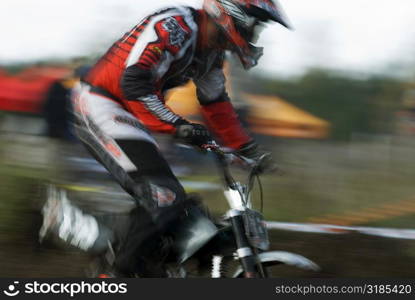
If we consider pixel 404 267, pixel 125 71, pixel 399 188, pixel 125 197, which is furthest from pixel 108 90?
pixel 399 188

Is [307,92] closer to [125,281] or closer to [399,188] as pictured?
[399,188]

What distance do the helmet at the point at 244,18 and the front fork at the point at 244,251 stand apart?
0.97m

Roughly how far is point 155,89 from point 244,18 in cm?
64

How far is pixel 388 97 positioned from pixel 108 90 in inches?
217

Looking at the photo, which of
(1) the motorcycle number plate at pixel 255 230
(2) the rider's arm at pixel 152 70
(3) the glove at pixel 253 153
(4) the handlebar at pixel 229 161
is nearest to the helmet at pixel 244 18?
(2) the rider's arm at pixel 152 70

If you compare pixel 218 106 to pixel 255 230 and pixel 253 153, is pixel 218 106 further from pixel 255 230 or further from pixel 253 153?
pixel 255 230

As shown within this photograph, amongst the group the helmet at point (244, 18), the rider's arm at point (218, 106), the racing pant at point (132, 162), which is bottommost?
the racing pant at point (132, 162)

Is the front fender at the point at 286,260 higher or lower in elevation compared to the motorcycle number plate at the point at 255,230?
lower

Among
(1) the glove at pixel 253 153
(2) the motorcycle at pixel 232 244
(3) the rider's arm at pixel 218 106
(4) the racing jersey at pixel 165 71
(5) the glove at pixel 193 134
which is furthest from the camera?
(3) the rider's arm at pixel 218 106

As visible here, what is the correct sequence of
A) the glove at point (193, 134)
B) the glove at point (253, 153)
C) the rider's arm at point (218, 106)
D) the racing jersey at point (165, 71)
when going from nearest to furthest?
the glove at point (193, 134) → the racing jersey at point (165, 71) → the glove at point (253, 153) → the rider's arm at point (218, 106)

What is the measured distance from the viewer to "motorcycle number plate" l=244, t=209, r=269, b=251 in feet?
12.8

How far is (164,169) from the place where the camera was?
405 centimetres

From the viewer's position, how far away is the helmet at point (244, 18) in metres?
4.04

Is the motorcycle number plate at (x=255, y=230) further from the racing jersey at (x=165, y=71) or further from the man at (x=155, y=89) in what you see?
the racing jersey at (x=165, y=71)
